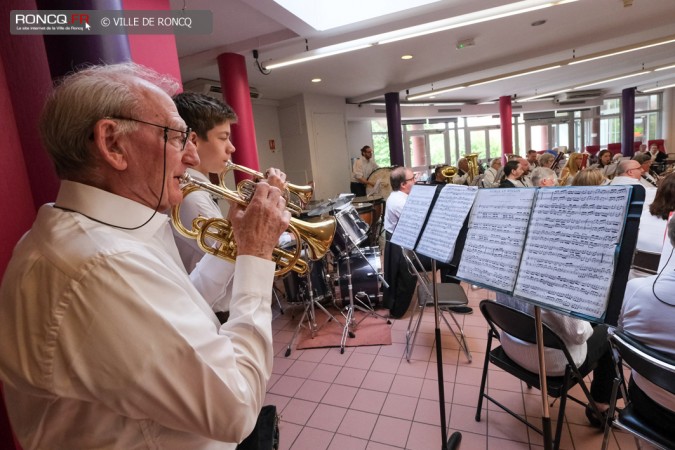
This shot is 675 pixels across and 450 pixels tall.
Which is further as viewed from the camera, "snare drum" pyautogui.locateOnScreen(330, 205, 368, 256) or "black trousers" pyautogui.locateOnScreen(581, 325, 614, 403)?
"snare drum" pyautogui.locateOnScreen(330, 205, 368, 256)

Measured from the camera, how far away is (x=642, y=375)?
1396 mm

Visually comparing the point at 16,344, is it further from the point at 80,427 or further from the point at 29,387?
the point at 80,427

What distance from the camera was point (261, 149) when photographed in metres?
9.09

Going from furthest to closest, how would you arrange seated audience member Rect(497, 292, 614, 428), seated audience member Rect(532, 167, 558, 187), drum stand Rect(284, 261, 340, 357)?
seated audience member Rect(532, 167, 558, 187) → drum stand Rect(284, 261, 340, 357) → seated audience member Rect(497, 292, 614, 428)

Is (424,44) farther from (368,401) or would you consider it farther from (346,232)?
(368,401)

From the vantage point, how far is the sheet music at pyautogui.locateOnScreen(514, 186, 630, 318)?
1019 millimetres

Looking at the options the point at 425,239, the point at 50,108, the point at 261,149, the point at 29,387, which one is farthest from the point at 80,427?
the point at 261,149

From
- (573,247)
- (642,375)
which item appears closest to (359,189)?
(642,375)

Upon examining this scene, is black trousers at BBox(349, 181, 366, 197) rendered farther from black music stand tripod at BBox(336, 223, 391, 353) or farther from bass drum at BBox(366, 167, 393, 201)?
black music stand tripod at BBox(336, 223, 391, 353)

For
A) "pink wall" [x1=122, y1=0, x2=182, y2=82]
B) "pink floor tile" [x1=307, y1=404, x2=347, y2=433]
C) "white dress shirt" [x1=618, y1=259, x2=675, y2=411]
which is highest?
"pink wall" [x1=122, y1=0, x2=182, y2=82]

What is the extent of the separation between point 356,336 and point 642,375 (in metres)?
2.40

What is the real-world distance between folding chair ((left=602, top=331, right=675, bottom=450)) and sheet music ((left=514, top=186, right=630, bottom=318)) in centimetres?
57

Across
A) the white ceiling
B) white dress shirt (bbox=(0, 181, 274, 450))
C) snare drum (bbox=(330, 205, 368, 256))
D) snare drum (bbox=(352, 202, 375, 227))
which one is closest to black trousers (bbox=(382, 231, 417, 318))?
snare drum (bbox=(330, 205, 368, 256))

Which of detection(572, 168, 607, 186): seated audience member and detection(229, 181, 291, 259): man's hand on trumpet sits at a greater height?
detection(229, 181, 291, 259): man's hand on trumpet
